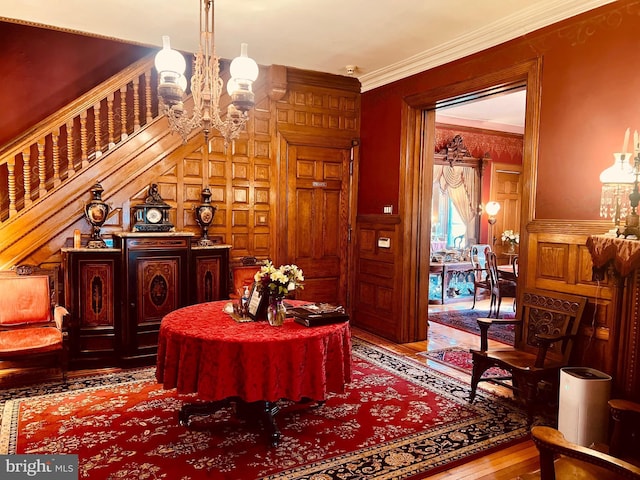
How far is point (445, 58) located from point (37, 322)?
4793mm

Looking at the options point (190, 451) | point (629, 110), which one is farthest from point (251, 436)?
point (629, 110)

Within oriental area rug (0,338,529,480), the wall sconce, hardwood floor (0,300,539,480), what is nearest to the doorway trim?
hardwood floor (0,300,539,480)

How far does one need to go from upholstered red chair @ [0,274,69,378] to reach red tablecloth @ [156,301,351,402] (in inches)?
59.4

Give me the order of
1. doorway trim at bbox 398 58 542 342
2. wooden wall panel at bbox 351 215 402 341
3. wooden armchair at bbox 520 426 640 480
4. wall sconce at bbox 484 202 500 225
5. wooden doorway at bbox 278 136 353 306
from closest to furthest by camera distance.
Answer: wooden armchair at bbox 520 426 640 480
doorway trim at bbox 398 58 542 342
wooden wall panel at bbox 351 215 402 341
wooden doorway at bbox 278 136 353 306
wall sconce at bbox 484 202 500 225

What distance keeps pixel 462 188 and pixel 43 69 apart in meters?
6.79

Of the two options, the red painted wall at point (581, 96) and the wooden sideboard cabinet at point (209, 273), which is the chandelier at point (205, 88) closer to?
the wooden sideboard cabinet at point (209, 273)

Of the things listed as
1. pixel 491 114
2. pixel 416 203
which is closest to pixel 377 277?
pixel 416 203

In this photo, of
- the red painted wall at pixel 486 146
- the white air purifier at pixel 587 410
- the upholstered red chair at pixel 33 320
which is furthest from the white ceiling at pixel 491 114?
the upholstered red chair at pixel 33 320

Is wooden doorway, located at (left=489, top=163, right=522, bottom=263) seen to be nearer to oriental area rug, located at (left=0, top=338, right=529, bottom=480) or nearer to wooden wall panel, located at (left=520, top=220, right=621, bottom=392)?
wooden wall panel, located at (left=520, top=220, right=621, bottom=392)

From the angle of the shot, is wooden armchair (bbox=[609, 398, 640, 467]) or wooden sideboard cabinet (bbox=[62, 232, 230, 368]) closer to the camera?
wooden armchair (bbox=[609, 398, 640, 467])

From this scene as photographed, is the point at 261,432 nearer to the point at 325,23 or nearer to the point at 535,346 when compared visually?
the point at 535,346

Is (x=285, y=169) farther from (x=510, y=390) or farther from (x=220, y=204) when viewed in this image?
(x=510, y=390)

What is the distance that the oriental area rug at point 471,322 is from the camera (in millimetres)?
5984

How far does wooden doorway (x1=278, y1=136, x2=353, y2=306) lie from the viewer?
232 inches
